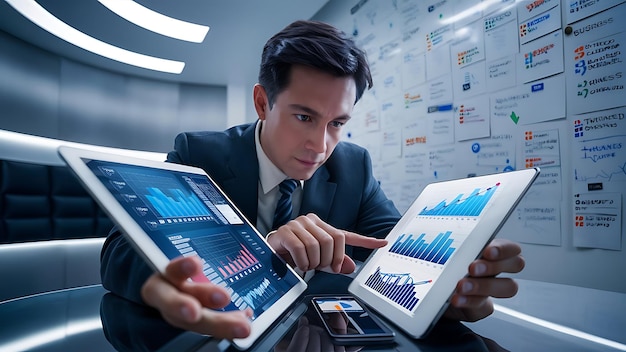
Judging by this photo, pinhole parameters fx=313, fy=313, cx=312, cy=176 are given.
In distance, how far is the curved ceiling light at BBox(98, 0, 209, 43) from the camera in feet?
4.47

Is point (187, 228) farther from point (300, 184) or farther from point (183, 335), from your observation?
point (300, 184)

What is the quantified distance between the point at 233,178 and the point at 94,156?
25.0 inches

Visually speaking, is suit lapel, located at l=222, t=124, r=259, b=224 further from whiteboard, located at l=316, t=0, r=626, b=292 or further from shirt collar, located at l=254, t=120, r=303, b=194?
whiteboard, located at l=316, t=0, r=626, b=292

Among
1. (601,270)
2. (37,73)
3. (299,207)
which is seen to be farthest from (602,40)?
(37,73)

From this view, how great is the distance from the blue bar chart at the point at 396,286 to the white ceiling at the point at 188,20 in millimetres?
1566

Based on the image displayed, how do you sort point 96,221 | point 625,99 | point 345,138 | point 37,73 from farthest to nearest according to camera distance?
point 345,138
point 37,73
point 96,221
point 625,99

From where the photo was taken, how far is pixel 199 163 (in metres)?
0.98

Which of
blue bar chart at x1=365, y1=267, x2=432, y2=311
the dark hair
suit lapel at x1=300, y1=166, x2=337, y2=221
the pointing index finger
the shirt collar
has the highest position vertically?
the dark hair

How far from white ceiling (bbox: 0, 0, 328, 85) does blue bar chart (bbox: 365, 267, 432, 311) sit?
5.14ft

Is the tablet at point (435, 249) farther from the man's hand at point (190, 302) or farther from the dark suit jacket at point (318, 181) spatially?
the dark suit jacket at point (318, 181)

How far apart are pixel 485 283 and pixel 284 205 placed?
600 millimetres

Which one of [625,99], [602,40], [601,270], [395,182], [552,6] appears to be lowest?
[601,270]

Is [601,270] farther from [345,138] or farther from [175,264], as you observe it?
[345,138]

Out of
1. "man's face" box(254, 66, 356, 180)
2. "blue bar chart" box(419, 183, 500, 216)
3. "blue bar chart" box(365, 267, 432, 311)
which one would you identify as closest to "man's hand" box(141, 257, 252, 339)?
"blue bar chart" box(365, 267, 432, 311)
